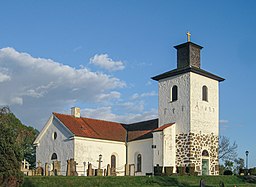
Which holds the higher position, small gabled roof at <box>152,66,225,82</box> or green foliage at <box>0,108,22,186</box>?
small gabled roof at <box>152,66,225,82</box>

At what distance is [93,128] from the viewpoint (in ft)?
155

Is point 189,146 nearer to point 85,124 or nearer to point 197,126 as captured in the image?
point 197,126

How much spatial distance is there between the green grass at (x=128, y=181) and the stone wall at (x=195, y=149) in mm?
5266

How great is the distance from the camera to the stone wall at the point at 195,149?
41.7 m

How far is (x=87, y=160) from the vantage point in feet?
146

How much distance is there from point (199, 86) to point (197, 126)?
158 inches

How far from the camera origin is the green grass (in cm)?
2888

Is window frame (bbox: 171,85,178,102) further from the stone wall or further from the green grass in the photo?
the green grass

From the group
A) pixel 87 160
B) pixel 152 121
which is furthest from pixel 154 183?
pixel 152 121

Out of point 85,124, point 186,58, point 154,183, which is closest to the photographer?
point 154,183

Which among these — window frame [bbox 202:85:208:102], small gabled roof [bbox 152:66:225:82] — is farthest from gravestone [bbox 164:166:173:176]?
small gabled roof [bbox 152:66:225:82]

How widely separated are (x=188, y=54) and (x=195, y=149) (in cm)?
940

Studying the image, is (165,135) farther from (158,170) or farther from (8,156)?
(8,156)

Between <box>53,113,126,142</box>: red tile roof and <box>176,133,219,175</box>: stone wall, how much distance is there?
792 centimetres
